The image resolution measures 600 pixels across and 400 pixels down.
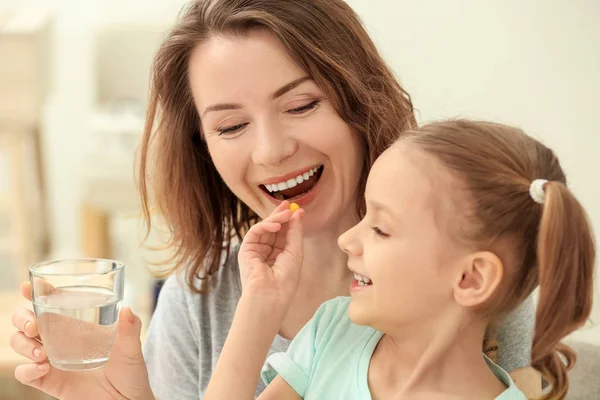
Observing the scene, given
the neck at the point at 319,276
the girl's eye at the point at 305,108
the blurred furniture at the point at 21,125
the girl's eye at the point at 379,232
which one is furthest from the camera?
the blurred furniture at the point at 21,125

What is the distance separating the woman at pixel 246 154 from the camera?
1.32 m

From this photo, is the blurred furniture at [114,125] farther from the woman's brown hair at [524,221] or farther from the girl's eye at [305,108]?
the woman's brown hair at [524,221]

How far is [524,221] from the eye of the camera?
1.07m

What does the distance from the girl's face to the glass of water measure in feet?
1.13

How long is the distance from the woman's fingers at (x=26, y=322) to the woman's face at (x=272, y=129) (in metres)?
0.41

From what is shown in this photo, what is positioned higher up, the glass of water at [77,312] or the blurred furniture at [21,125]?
the glass of water at [77,312]

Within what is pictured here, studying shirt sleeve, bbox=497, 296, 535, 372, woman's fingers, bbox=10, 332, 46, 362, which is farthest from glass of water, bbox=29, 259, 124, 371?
shirt sleeve, bbox=497, 296, 535, 372

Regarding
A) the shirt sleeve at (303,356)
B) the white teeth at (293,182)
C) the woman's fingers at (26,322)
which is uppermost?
the white teeth at (293,182)

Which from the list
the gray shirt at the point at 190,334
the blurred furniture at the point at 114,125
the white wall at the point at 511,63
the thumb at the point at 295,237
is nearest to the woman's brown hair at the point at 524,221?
the thumb at the point at 295,237

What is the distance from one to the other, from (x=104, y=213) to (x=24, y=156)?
1.91 feet

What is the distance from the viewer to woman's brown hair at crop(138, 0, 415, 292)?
1.36 meters

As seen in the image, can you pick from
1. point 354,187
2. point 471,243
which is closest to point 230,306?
point 354,187

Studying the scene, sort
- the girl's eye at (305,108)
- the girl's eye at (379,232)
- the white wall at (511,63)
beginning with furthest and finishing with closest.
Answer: the white wall at (511,63)
the girl's eye at (305,108)
the girl's eye at (379,232)

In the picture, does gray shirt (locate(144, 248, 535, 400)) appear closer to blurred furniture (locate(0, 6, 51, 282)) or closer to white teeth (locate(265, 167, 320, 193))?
white teeth (locate(265, 167, 320, 193))
